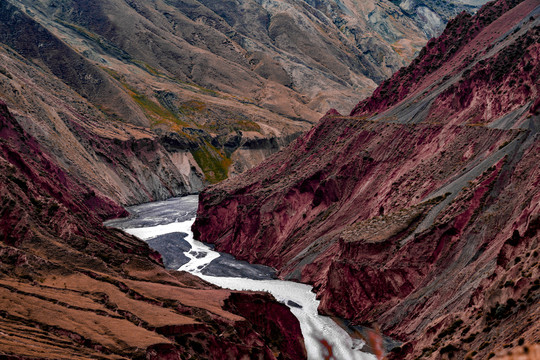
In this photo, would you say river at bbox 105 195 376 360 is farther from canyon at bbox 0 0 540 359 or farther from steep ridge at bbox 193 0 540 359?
steep ridge at bbox 193 0 540 359

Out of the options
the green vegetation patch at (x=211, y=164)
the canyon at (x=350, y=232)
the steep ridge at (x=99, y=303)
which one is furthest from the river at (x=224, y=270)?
the green vegetation patch at (x=211, y=164)

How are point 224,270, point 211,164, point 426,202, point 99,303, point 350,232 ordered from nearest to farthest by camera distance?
point 99,303 → point 426,202 → point 350,232 → point 224,270 → point 211,164

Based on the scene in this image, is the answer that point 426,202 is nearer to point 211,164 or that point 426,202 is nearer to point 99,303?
point 99,303

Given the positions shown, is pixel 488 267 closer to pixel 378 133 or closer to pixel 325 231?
pixel 325 231

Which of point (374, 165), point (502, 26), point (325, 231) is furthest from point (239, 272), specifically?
point (502, 26)

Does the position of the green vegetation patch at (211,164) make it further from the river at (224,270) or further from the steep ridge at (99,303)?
the steep ridge at (99,303)

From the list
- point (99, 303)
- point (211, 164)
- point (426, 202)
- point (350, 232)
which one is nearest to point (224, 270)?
point (350, 232)
